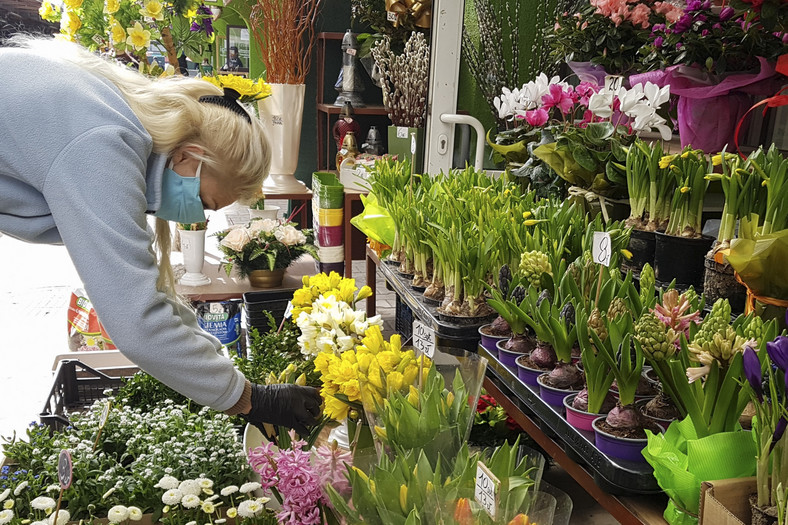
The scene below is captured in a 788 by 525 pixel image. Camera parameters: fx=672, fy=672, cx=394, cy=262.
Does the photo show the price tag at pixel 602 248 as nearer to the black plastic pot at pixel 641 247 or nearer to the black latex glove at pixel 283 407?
the black plastic pot at pixel 641 247

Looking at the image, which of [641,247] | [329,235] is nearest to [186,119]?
[641,247]

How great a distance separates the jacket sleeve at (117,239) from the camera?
122cm

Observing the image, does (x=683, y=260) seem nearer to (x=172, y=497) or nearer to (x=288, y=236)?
(x=172, y=497)

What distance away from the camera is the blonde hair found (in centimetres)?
142

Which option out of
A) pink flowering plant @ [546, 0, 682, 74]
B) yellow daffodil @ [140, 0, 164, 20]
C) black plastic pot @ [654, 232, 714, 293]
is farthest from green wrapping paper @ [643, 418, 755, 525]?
yellow daffodil @ [140, 0, 164, 20]

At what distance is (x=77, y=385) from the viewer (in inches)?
87.6

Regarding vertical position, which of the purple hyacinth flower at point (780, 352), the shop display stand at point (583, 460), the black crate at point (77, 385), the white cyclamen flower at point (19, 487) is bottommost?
the black crate at point (77, 385)

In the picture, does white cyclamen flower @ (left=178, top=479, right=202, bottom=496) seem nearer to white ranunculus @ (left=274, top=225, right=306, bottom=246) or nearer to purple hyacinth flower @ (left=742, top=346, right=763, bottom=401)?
purple hyacinth flower @ (left=742, top=346, right=763, bottom=401)

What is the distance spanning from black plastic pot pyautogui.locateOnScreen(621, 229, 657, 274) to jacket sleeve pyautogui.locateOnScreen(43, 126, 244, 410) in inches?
43.2

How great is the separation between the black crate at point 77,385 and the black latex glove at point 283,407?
76 cm

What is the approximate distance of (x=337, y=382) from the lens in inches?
51.2

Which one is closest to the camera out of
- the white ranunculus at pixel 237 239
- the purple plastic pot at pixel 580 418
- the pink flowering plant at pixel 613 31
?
the purple plastic pot at pixel 580 418

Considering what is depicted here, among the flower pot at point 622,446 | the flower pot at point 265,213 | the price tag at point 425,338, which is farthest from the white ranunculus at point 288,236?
the flower pot at point 622,446

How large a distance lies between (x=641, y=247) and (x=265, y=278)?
1.85 meters
